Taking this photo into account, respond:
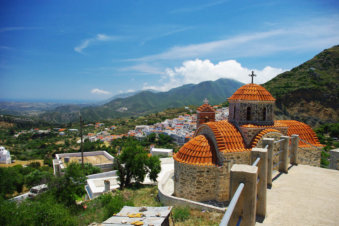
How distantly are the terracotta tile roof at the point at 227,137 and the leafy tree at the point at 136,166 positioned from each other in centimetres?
707

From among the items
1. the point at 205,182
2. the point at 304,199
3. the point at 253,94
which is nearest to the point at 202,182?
the point at 205,182

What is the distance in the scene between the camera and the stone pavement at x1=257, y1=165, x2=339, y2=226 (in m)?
3.37

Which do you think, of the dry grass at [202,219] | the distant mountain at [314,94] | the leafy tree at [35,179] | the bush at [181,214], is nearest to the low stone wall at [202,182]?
the bush at [181,214]

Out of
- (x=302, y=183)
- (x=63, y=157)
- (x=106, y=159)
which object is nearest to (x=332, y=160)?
(x=302, y=183)

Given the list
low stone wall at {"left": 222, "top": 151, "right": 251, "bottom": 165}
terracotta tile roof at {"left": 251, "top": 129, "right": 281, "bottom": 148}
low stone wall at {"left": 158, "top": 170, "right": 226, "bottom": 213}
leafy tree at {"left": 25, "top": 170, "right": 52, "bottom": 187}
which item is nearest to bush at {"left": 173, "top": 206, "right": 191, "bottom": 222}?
low stone wall at {"left": 158, "top": 170, "right": 226, "bottom": 213}

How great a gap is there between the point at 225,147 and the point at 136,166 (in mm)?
8458

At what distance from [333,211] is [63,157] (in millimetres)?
35351

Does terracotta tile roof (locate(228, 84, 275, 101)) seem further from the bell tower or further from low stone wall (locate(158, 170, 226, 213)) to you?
low stone wall (locate(158, 170, 226, 213))

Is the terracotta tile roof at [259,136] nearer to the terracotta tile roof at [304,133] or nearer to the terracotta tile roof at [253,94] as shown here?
the terracotta tile roof at [253,94]

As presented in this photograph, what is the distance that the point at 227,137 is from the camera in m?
10.7

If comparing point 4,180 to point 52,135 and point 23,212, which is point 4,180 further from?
point 52,135

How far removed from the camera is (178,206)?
1031 cm

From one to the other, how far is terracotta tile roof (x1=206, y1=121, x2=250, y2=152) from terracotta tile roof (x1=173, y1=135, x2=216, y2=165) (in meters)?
0.74

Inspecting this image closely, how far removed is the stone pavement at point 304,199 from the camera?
3371mm
